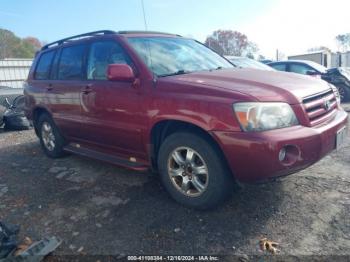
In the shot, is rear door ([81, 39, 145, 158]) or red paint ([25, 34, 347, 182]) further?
rear door ([81, 39, 145, 158])

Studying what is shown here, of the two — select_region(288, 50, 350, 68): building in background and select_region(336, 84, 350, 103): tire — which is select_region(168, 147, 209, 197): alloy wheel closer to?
select_region(336, 84, 350, 103): tire

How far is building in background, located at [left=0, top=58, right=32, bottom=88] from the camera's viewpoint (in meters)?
17.5

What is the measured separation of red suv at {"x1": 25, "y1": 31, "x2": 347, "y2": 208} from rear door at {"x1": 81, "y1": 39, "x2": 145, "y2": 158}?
1 centimetres

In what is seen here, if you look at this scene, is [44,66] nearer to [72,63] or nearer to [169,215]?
[72,63]

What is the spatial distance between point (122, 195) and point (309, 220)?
2003 millimetres

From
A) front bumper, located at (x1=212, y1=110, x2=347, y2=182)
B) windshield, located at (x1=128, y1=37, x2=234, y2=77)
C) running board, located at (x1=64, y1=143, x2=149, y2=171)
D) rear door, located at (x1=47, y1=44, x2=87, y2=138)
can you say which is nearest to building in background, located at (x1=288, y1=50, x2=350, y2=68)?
windshield, located at (x1=128, y1=37, x2=234, y2=77)

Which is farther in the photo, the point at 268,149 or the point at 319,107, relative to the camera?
the point at 319,107

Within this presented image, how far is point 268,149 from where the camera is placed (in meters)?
2.62

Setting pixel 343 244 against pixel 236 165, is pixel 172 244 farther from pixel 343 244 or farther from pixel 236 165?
pixel 343 244

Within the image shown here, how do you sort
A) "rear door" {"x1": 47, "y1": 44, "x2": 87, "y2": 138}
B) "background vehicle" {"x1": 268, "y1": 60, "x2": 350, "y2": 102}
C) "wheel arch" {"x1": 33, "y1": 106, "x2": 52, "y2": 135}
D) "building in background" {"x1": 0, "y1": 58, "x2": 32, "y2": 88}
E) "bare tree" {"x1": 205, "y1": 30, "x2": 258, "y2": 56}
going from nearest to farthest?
1. "rear door" {"x1": 47, "y1": 44, "x2": 87, "y2": 138}
2. "wheel arch" {"x1": 33, "y1": 106, "x2": 52, "y2": 135}
3. "background vehicle" {"x1": 268, "y1": 60, "x2": 350, "y2": 102}
4. "building in background" {"x1": 0, "y1": 58, "x2": 32, "y2": 88}
5. "bare tree" {"x1": 205, "y1": 30, "x2": 258, "y2": 56}

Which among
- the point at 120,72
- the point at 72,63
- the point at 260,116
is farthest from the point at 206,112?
the point at 72,63

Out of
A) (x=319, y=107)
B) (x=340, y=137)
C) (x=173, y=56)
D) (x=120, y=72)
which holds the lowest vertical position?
(x=340, y=137)

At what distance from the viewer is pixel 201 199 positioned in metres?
3.13

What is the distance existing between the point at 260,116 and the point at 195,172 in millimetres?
864
